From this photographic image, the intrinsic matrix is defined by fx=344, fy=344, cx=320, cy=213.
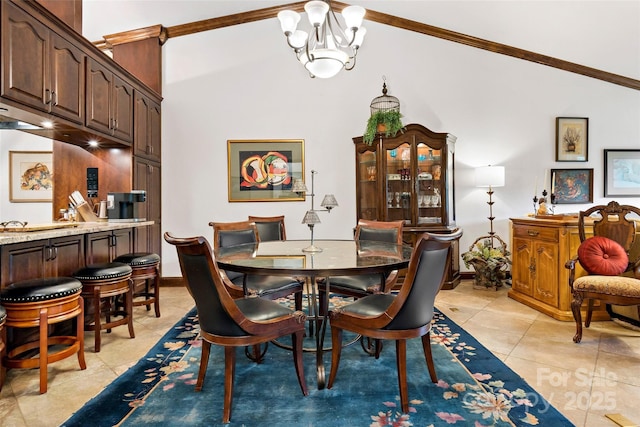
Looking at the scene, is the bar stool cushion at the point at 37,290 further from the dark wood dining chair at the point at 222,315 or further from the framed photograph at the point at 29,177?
the framed photograph at the point at 29,177

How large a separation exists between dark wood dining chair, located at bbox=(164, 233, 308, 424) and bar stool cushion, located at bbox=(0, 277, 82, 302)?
85 cm

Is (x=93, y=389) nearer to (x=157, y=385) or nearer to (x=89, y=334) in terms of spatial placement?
(x=157, y=385)

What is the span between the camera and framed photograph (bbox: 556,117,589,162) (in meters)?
4.69

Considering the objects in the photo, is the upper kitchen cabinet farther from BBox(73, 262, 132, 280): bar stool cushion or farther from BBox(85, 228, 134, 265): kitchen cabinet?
BBox(73, 262, 132, 280): bar stool cushion

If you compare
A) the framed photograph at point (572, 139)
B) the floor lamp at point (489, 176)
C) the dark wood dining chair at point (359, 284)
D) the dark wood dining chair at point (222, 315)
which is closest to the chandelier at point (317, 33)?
the dark wood dining chair at point (359, 284)

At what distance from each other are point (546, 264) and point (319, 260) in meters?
2.51

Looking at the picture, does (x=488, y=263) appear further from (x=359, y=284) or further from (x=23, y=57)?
(x=23, y=57)

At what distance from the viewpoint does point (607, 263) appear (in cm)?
269

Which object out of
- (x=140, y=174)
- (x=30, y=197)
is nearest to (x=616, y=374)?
(x=140, y=174)

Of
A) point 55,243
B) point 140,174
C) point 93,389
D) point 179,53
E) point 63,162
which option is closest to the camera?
point 93,389

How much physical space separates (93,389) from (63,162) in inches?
101

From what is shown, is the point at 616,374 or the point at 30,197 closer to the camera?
the point at 616,374

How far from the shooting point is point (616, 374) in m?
2.11

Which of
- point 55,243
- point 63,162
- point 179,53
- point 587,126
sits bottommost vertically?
point 55,243
